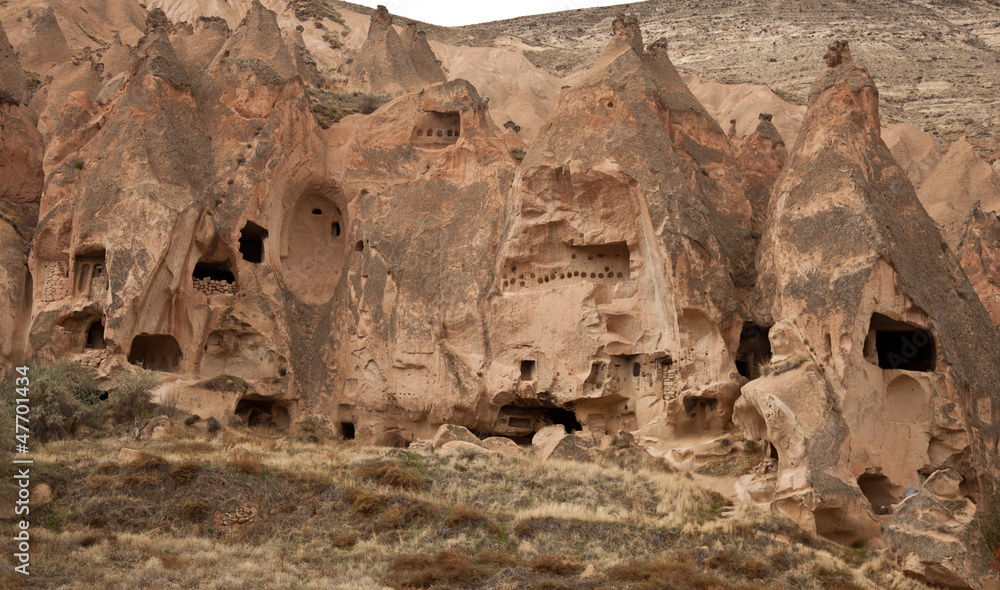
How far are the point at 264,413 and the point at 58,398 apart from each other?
642cm

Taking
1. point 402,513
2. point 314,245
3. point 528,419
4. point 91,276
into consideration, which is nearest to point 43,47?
point 314,245

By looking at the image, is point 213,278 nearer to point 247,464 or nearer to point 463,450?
point 463,450

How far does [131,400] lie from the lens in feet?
76.2

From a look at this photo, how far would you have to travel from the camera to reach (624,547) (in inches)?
624

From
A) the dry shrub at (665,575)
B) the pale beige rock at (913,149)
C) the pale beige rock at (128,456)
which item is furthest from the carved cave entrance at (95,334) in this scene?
the pale beige rock at (913,149)

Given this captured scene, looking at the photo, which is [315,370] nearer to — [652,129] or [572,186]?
[572,186]

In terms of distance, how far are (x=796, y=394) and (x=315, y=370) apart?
13959 millimetres

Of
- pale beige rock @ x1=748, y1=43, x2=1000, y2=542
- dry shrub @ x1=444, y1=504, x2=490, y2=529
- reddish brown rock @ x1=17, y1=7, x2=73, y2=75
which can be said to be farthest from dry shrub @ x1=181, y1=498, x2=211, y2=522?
reddish brown rock @ x1=17, y1=7, x2=73, y2=75

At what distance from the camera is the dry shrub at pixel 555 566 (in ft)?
47.6

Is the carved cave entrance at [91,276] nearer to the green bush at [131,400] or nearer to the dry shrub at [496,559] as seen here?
the green bush at [131,400]

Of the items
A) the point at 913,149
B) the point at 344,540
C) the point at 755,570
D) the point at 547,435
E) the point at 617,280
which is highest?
the point at 913,149

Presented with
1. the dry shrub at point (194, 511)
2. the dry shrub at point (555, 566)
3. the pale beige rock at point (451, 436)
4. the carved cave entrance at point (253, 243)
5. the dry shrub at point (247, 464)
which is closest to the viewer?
the dry shrub at point (555, 566)

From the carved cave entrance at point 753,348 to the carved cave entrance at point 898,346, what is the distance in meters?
2.71

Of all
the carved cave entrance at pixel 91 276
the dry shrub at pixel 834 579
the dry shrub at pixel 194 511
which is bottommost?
the dry shrub at pixel 834 579
